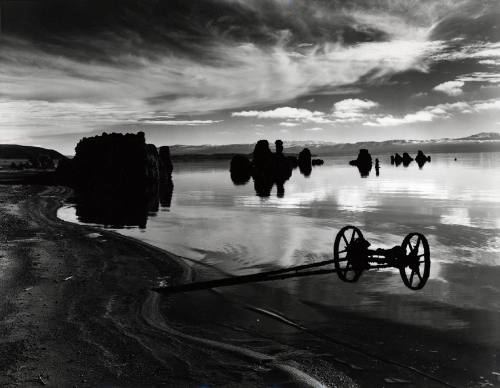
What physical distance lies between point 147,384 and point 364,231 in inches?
847

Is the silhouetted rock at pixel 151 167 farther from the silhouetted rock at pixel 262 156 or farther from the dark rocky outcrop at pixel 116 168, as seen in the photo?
the silhouetted rock at pixel 262 156

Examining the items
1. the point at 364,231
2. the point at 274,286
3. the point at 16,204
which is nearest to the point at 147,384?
the point at 274,286

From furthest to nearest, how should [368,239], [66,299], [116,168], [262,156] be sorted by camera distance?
[262,156], [116,168], [368,239], [66,299]

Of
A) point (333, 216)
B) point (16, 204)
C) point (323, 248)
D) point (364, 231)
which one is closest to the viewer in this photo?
point (323, 248)

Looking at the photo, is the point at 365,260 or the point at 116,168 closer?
the point at 365,260

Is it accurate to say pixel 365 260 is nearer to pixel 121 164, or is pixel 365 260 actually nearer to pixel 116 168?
pixel 121 164

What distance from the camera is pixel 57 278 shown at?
14.3 metres

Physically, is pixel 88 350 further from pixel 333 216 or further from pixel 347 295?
pixel 333 216

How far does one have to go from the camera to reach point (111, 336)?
988 centimetres

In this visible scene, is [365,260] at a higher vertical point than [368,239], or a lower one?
higher

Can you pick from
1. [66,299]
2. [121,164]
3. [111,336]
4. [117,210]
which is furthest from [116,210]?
[121,164]

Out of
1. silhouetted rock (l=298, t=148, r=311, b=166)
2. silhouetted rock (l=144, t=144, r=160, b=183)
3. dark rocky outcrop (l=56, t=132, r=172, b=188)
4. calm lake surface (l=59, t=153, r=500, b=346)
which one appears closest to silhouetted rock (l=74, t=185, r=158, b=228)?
calm lake surface (l=59, t=153, r=500, b=346)

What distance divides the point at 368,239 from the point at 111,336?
17.9 meters

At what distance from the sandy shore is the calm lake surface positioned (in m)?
3.94
